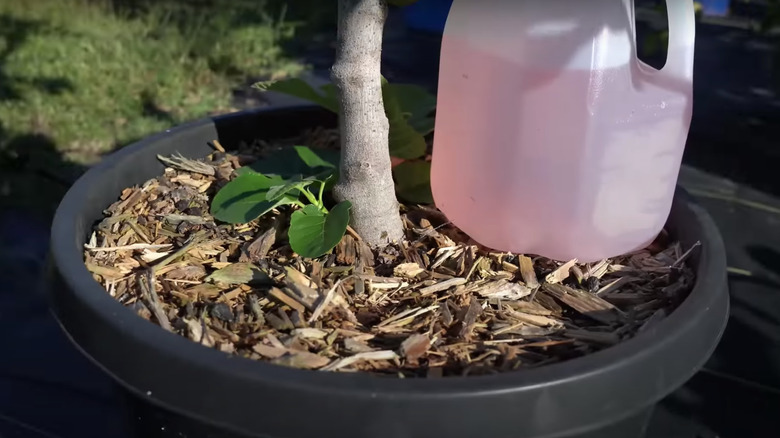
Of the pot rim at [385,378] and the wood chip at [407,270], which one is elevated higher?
the pot rim at [385,378]

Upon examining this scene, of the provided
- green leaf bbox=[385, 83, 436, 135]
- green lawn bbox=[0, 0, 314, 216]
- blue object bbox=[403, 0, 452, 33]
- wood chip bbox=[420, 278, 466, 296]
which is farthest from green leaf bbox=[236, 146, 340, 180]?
blue object bbox=[403, 0, 452, 33]

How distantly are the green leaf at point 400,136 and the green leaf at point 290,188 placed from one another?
145mm

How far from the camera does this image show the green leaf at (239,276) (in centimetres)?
92

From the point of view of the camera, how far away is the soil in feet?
2.60

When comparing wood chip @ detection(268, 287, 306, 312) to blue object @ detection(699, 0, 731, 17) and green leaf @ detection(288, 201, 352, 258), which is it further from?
blue object @ detection(699, 0, 731, 17)

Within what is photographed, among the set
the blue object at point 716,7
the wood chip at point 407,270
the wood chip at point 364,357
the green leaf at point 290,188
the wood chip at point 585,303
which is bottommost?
the blue object at point 716,7

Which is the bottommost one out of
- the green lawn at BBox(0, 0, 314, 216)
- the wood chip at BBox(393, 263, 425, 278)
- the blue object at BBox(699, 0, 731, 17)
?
the green lawn at BBox(0, 0, 314, 216)

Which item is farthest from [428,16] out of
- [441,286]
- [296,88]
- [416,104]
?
[441,286]

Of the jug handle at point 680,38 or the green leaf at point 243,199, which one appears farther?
the green leaf at point 243,199

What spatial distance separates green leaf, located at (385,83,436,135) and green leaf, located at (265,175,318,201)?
0.25 m

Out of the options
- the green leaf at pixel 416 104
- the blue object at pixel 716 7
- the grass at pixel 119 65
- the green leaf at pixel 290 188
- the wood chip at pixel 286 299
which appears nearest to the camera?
the wood chip at pixel 286 299

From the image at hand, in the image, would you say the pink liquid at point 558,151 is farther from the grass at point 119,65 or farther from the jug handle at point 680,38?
the grass at point 119,65

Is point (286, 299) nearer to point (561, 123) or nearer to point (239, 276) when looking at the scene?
point (239, 276)

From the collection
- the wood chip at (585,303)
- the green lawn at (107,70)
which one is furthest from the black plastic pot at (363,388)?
the green lawn at (107,70)
